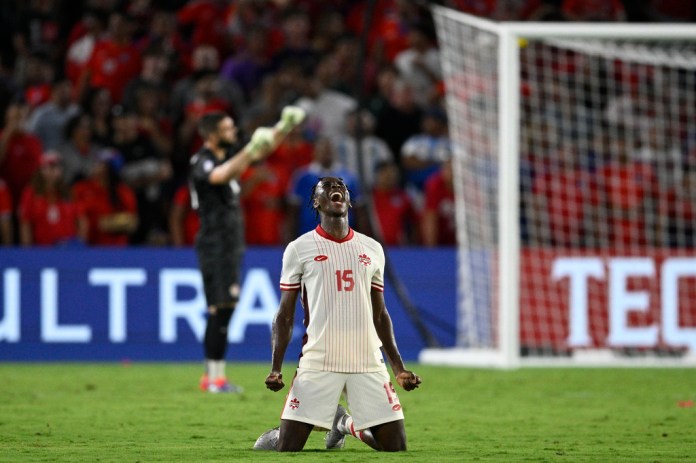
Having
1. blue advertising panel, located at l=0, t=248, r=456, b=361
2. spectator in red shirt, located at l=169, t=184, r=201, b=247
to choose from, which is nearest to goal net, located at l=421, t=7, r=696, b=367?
blue advertising panel, located at l=0, t=248, r=456, b=361

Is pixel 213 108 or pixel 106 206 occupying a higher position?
pixel 213 108

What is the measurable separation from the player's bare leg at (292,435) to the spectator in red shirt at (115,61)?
11.2m

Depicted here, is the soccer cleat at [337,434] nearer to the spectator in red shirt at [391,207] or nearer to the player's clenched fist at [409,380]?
the player's clenched fist at [409,380]

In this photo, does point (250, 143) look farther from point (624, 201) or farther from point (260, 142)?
point (624, 201)

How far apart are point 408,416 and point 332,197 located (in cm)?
287

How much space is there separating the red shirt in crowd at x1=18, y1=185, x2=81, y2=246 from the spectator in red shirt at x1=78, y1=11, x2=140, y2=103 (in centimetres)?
283

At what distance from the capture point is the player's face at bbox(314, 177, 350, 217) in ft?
24.2

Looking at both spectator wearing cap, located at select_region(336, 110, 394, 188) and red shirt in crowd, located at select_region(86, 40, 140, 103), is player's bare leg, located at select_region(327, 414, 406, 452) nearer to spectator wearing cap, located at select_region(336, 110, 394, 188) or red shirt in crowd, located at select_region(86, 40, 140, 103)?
spectator wearing cap, located at select_region(336, 110, 394, 188)

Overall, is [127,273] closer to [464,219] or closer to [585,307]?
[464,219]

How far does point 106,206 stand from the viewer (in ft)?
51.4

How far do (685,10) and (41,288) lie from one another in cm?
1010

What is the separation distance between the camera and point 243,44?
1830 cm

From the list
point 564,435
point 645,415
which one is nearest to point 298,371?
point 564,435

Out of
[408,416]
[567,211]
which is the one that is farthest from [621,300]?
[408,416]
